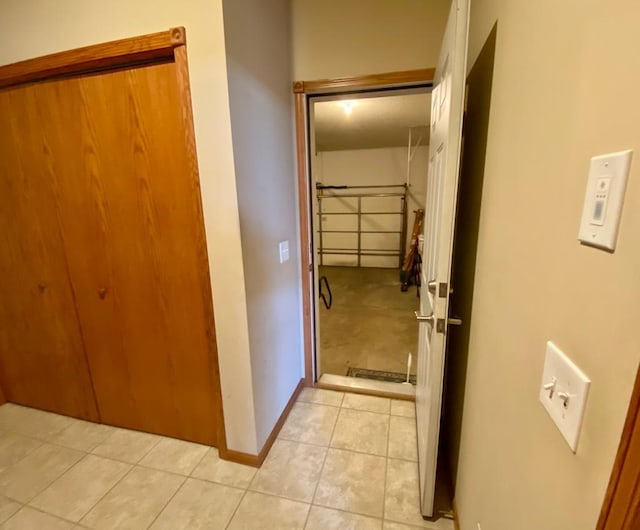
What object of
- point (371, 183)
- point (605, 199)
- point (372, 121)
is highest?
point (372, 121)

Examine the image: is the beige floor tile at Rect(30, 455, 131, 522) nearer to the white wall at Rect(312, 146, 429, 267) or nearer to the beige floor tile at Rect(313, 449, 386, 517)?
the beige floor tile at Rect(313, 449, 386, 517)

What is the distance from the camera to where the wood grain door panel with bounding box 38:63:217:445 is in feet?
4.50

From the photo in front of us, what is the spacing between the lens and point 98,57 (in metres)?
1.30

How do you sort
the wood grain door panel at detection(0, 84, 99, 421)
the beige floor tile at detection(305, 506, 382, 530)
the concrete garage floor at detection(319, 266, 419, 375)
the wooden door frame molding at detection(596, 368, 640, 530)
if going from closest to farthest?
the wooden door frame molding at detection(596, 368, 640, 530) → the beige floor tile at detection(305, 506, 382, 530) → the wood grain door panel at detection(0, 84, 99, 421) → the concrete garage floor at detection(319, 266, 419, 375)

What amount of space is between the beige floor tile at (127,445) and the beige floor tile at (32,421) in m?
0.39

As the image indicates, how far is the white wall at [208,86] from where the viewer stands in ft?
3.89

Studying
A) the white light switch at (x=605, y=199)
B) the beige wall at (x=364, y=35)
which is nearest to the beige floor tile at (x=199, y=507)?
the white light switch at (x=605, y=199)

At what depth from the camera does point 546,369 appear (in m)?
0.56

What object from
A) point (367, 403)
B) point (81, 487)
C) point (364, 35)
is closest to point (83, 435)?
point (81, 487)

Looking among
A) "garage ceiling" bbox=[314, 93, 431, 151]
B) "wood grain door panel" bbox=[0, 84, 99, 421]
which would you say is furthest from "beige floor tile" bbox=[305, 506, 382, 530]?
"garage ceiling" bbox=[314, 93, 431, 151]

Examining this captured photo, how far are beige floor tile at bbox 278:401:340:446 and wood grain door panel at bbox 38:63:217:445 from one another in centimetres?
46

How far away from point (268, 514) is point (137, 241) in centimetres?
146

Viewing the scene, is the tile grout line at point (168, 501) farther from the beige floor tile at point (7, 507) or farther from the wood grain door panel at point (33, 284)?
the wood grain door panel at point (33, 284)

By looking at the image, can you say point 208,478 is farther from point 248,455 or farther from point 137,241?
point 137,241
